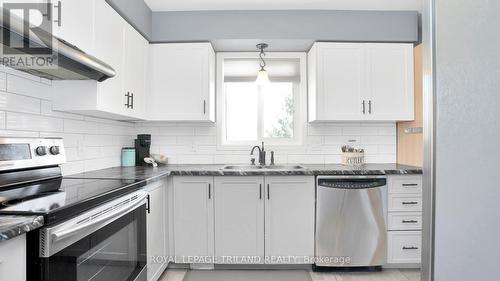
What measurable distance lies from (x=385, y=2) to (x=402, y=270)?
2421 millimetres

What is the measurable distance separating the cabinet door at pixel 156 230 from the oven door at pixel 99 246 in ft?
0.70

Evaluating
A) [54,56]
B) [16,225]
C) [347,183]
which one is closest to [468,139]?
[16,225]

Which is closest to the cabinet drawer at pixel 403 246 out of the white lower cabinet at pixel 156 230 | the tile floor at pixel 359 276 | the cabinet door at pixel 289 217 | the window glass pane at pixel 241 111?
the tile floor at pixel 359 276

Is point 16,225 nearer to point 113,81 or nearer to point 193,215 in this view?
point 113,81

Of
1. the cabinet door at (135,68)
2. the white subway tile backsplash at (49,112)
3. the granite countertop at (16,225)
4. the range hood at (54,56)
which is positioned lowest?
the granite countertop at (16,225)

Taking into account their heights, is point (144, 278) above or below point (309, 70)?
below

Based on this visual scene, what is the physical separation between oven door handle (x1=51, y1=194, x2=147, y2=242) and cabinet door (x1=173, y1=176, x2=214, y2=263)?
0.70 m

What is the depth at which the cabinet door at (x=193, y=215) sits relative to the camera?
2.52 meters

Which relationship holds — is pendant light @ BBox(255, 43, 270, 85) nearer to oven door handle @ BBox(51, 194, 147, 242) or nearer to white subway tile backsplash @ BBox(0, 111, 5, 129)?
oven door handle @ BBox(51, 194, 147, 242)

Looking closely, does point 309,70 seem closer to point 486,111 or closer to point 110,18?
point 110,18

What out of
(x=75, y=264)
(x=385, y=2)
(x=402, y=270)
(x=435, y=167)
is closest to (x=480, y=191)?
(x=435, y=167)

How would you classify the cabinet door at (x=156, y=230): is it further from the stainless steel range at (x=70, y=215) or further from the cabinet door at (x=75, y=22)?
the cabinet door at (x=75, y=22)

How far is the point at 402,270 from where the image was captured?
2.59 meters

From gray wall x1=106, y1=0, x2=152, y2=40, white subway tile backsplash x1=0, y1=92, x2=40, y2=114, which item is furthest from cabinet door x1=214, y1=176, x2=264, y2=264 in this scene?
gray wall x1=106, y1=0, x2=152, y2=40
